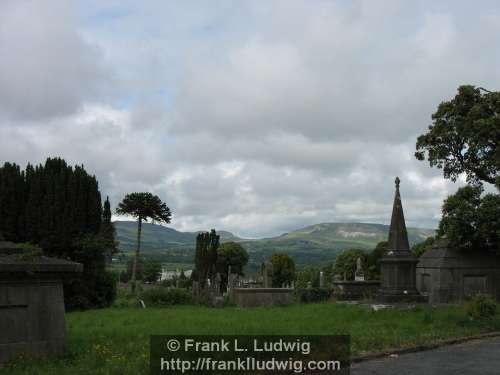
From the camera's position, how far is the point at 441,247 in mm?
20953

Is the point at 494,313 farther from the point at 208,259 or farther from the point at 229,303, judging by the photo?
the point at 208,259

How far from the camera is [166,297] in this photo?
3041cm

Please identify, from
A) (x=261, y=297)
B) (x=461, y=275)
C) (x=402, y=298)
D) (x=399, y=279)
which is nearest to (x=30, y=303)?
(x=402, y=298)

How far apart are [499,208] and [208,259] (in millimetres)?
26211

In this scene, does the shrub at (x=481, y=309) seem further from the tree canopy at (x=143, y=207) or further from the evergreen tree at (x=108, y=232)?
the tree canopy at (x=143, y=207)

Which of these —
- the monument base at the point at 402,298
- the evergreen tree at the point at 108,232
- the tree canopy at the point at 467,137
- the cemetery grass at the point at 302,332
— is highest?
the tree canopy at the point at 467,137

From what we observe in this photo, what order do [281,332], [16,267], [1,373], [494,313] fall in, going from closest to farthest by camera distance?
1. [1,373]
2. [16,267]
3. [281,332]
4. [494,313]

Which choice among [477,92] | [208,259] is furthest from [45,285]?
[208,259]

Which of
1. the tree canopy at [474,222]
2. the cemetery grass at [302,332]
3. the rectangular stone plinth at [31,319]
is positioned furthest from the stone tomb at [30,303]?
the tree canopy at [474,222]

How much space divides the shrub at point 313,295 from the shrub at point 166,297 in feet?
21.3

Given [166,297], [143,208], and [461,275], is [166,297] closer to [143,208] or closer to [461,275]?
[143,208]

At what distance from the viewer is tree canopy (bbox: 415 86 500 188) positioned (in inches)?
782

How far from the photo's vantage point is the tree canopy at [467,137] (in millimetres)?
19859

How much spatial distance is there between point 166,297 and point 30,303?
878 inches
